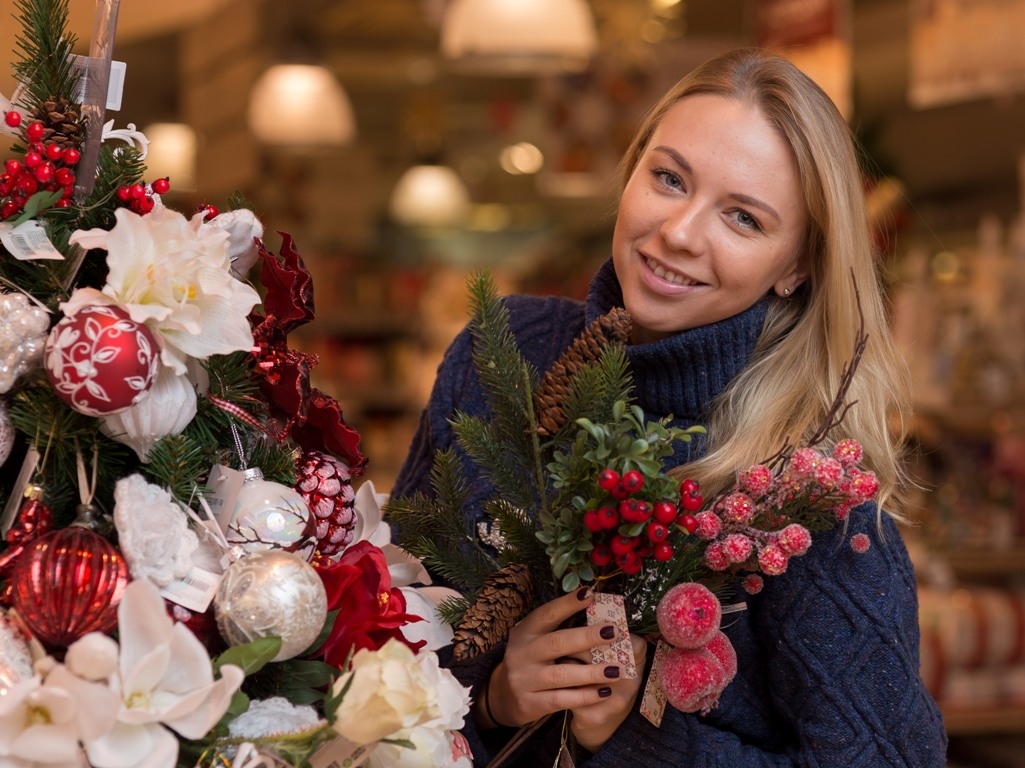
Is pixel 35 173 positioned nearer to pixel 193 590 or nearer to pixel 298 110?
pixel 193 590

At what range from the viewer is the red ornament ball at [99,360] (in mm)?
960

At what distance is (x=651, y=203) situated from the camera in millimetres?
1512

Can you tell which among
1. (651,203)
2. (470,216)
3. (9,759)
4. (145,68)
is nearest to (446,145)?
(470,216)

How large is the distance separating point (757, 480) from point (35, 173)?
2.17ft

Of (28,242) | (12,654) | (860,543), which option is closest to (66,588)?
(12,654)

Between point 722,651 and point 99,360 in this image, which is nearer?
point 99,360

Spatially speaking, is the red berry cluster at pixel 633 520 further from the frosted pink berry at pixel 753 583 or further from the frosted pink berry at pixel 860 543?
the frosted pink berry at pixel 860 543

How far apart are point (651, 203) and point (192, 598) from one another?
743 millimetres

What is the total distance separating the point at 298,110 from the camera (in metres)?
5.98

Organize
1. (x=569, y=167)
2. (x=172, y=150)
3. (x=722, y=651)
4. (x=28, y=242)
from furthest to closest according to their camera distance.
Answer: (x=172, y=150) → (x=569, y=167) → (x=722, y=651) → (x=28, y=242)

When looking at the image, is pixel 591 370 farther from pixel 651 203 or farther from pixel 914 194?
pixel 914 194

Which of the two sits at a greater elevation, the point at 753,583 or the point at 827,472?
the point at 827,472

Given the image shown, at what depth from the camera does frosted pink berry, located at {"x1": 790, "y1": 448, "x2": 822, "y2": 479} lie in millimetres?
1131

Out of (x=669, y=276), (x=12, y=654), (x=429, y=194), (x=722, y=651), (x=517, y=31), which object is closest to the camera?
(x=12, y=654)
